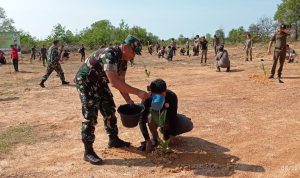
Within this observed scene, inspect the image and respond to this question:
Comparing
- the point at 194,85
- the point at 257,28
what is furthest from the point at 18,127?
the point at 257,28

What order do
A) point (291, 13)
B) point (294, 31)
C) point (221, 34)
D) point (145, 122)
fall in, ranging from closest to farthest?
point (145, 122), point (294, 31), point (291, 13), point (221, 34)

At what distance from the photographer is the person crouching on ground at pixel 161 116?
16.7ft

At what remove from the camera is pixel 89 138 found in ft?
17.1

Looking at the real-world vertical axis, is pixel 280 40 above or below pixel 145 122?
above

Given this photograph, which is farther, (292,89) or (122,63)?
(292,89)

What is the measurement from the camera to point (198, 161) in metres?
5.21

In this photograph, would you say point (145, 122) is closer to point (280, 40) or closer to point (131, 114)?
point (131, 114)

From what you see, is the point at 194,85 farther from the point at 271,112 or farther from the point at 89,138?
the point at 89,138

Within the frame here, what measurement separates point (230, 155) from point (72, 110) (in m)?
4.70

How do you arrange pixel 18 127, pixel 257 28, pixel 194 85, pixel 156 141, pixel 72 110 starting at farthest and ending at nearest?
pixel 257 28, pixel 194 85, pixel 72 110, pixel 18 127, pixel 156 141

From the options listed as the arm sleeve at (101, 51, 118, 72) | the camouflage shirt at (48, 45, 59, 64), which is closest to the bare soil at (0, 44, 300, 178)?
the arm sleeve at (101, 51, 118, 72)

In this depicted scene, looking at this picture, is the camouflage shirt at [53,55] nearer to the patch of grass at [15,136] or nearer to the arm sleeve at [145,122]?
the patch of grass at [15,136]

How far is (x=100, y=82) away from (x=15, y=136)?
2.54 metres

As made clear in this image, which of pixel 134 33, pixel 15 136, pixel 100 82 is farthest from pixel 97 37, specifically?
pixel 100 82
